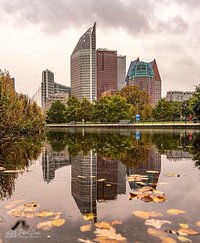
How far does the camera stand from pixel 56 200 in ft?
15.6

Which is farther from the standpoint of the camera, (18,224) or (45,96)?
(45,96)

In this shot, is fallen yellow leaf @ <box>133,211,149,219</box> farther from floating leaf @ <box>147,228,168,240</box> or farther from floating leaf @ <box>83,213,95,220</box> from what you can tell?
floating leaf @ <box>83,213,95,220</box>

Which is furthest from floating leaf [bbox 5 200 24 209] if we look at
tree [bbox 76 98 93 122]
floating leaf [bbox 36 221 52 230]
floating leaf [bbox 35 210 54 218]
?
tree [bbox 76 98 93 122]

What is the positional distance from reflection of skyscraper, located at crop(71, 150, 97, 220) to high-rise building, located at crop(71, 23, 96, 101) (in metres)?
123

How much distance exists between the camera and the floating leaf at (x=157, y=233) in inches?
127

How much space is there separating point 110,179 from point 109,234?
3.17m

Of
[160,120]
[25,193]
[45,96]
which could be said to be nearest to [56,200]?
[25,193]

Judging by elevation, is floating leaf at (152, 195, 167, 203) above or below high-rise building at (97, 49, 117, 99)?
below

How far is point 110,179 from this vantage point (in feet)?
21.1

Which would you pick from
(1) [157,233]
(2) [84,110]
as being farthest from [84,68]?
(1) [157,233]

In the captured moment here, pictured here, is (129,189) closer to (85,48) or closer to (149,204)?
(149,204)

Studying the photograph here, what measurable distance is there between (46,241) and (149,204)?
1986 millimetres

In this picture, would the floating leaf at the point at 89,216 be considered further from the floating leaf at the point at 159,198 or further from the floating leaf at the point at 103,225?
the floating leaf at the point at 159,198

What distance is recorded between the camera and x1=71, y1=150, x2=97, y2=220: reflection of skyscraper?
14.5 ft
